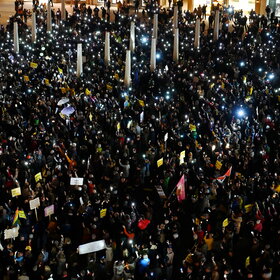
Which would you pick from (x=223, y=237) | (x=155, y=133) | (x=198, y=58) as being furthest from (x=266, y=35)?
(x=223, y=237)

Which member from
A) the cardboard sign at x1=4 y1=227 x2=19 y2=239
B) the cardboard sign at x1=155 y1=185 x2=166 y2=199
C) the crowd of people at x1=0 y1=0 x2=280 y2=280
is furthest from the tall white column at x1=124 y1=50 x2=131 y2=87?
the cardboard sign at x1=4 y1=227 x2=19 y2=239

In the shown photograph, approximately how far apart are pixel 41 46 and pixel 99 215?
642 inches

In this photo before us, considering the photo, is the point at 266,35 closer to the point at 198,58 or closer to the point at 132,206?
the point at 198,58

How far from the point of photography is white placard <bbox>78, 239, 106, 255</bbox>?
11641 millimetres

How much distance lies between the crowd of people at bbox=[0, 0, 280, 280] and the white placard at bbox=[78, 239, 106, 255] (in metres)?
0.18

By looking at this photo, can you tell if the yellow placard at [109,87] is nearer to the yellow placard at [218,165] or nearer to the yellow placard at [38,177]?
the yellow placard at [218,165]

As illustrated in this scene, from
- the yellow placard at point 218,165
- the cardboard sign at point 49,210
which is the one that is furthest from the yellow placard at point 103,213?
the yellow placard at point 218,165

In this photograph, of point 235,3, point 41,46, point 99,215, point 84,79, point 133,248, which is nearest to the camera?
point 133,248

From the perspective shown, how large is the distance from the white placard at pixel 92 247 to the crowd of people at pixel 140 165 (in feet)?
0.57

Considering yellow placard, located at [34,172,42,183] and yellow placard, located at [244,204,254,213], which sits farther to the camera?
yellow placard, located at [34,172,42,183]

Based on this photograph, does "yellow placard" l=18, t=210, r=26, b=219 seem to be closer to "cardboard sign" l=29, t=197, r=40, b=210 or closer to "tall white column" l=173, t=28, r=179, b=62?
"cardboard sign" l=29, t=197, r=40, b=210

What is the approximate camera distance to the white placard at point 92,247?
11.6 meters

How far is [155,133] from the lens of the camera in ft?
60.0

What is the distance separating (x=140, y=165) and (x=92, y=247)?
179 inches
